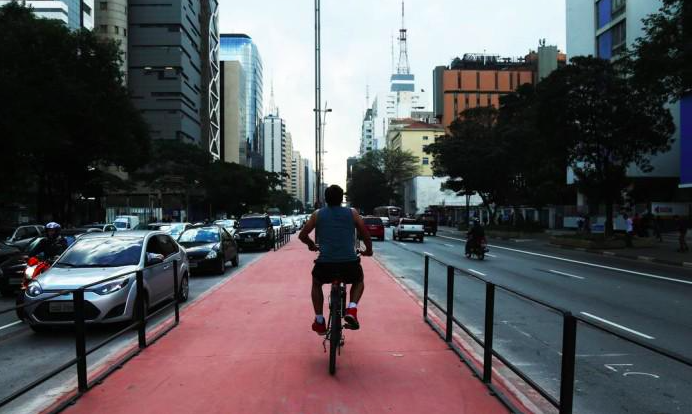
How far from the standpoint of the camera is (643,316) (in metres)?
9.93

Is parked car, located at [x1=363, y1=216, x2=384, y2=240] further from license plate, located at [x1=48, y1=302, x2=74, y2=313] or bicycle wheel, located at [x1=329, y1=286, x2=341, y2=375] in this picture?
bicycle wheel, located at [x1=329, y1=286, x2=341, y2=375]

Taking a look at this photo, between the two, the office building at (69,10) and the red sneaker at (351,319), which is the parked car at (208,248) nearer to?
the red sneaker at (351,319)

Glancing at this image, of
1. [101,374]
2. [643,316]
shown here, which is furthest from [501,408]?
[643,316]

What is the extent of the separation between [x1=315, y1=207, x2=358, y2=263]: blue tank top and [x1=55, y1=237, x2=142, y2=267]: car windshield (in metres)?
4.51

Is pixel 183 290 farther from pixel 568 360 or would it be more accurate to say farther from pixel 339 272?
pixel 568 360

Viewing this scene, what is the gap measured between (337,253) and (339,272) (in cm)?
20

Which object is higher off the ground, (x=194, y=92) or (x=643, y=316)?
(x=194, y=92)

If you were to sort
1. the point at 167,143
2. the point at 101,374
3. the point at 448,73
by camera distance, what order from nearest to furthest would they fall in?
1. the point at 101,374
2. the point at 167,143
3. the point at 448,73

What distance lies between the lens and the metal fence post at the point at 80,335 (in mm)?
5125

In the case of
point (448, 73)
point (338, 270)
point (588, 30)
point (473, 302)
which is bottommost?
point (473, 302)

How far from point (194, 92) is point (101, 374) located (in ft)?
317

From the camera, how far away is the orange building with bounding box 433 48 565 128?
11625cm

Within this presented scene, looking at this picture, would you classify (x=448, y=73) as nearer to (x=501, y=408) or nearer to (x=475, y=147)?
(x=475, y=147)

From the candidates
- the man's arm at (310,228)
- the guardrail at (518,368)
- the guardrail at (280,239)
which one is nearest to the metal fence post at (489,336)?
the guardrail at (518,368)
